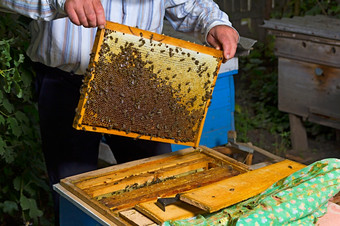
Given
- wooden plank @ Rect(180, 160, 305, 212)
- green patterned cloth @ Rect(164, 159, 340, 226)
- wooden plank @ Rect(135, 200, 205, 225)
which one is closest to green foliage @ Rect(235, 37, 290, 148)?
wooden plank @ Rect(180, 160, 305, 212)

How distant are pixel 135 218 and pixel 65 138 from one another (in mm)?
963

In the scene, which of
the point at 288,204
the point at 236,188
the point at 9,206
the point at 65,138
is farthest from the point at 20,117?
the point at 288,204

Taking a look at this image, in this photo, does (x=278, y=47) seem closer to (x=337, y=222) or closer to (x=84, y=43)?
(x=84, y=43)

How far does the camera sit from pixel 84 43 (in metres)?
2.53

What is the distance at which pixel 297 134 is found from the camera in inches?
215

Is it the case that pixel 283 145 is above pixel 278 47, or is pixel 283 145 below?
below

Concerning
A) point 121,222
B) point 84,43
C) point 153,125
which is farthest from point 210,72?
point 121,222

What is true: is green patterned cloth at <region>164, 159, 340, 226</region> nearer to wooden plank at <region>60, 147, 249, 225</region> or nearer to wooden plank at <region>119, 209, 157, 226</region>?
wooden plank at <region>119, 209, 157, 226</region>

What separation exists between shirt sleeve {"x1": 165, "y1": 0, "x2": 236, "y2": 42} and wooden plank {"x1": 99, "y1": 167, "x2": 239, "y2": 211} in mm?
691

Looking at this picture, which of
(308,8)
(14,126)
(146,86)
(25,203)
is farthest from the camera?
(308,8)

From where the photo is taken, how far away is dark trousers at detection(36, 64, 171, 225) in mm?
2691

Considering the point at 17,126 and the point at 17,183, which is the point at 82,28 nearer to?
the point at 17,126

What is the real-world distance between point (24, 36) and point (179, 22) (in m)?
0.90

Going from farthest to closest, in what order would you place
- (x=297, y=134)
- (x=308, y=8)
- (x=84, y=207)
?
1. (x=308, y=8)
2. (x=297, y=134)
3. (x=84, y=207)
